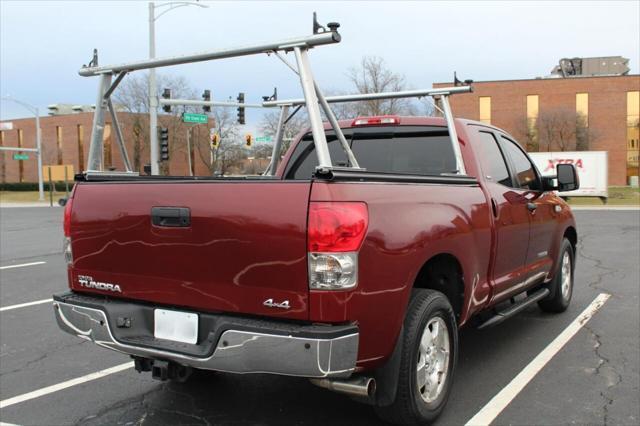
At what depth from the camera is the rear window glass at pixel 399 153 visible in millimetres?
4613

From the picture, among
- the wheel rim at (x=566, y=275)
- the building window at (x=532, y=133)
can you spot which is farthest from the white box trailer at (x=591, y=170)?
the wheel rim at (x=566, y=275)

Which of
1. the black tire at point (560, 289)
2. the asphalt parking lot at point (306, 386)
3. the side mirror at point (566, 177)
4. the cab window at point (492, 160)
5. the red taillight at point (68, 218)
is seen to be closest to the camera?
the red taillight at point (68, 218)

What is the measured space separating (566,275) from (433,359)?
3520 millimetres

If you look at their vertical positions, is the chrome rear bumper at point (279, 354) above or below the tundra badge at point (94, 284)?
below

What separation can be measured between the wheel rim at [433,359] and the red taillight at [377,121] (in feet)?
6.26

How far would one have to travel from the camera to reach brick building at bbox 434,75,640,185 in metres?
52.4

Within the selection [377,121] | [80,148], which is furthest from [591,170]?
[80,148]

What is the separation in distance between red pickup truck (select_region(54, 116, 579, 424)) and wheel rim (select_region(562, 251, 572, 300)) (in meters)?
2.52

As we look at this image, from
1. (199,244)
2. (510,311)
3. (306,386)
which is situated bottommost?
(306,386)

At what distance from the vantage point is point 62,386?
437 cm

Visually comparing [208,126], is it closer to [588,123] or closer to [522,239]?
[588,123]

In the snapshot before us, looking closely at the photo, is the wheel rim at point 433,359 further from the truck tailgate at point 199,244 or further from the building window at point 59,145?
the building window at point 59,145

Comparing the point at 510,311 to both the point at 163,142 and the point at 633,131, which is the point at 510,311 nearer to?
the point at 163,142

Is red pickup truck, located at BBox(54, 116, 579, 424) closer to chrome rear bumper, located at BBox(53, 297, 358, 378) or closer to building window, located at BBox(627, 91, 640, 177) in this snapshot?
chrome rear bumper, located at BBox(53, 297, 358, 378)
